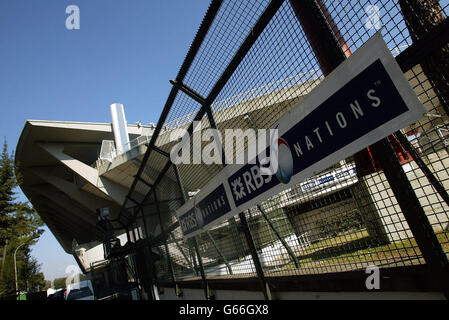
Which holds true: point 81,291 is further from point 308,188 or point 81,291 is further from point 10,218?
point 308,188

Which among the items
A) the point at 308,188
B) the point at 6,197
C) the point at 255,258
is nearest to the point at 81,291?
the point at 6,197

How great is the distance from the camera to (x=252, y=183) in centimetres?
207

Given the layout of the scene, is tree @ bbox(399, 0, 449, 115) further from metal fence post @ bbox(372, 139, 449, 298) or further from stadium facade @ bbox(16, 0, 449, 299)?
metal fence post @ bbox(372, 139, 449, 298)

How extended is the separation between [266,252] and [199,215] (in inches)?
40.3

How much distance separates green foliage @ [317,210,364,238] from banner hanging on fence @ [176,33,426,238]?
1.29ft

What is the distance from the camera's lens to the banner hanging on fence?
107 cm

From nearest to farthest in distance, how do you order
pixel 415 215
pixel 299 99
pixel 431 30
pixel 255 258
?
pixel 431 30 → pixel 415 215 → pixel 299 99 → pixel 255 258

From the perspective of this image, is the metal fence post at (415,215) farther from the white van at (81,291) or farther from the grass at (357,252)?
the white van at (81,291)

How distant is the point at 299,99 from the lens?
183cm

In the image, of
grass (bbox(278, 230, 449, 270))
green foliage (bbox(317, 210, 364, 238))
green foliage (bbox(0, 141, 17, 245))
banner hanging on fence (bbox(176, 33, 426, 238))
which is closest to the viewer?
banner hanging on fence (bbox(176, 33, 426, 238))

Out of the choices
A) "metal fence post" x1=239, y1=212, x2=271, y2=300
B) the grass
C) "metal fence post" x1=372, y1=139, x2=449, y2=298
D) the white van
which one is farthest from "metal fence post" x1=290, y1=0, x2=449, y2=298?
the white van

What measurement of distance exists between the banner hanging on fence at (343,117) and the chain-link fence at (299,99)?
21 centimetres

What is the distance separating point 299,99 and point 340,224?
87 cm
